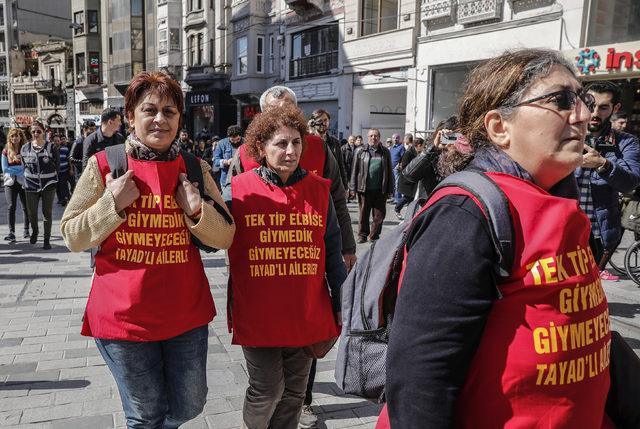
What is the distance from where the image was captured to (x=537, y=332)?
121 cm

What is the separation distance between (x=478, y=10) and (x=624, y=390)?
15.7 metres

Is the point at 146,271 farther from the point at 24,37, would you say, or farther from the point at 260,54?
the point at 24,37

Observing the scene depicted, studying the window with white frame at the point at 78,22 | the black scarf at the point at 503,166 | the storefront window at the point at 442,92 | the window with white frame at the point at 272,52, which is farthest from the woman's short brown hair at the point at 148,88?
the window with white frame at the point at 78,22

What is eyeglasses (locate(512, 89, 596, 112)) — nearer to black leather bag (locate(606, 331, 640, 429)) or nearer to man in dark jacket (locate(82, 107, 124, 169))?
black leather bag (locate(606, 331, 640, 429))

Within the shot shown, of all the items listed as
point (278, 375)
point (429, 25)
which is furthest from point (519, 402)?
point (429, 25)

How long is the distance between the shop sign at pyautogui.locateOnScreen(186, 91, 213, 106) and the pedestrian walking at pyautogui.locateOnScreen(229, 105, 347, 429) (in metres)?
29.7

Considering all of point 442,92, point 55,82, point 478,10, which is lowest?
point 442,92

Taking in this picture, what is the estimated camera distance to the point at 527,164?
136 cm

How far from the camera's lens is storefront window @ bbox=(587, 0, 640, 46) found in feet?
41.5

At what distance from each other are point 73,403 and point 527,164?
128 inches

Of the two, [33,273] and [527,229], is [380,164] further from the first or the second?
[527,229]

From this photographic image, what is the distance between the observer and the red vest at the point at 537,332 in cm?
121

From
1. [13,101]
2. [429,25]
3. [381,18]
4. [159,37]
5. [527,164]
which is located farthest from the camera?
[13,101]

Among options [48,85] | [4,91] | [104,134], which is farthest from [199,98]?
[4,91]
